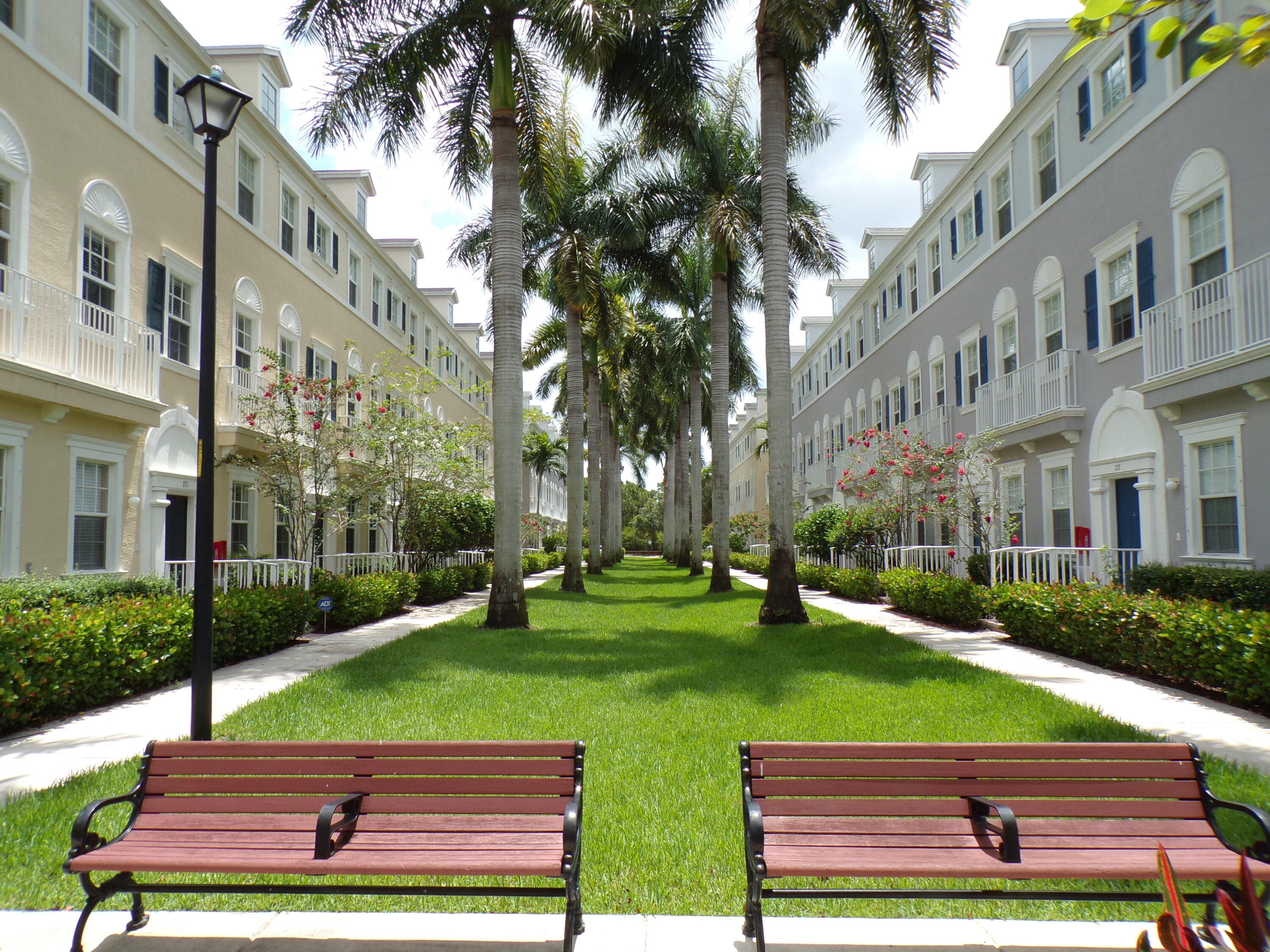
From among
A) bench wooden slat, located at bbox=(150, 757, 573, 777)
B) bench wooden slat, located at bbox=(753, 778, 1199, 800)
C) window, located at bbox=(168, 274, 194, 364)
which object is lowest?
bench wooden slat, located at bbox=(753, 778, 1199, 800)

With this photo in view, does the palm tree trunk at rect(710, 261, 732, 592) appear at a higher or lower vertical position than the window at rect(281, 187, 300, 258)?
lower

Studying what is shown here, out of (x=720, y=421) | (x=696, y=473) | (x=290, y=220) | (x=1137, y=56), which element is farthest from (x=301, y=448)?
(x=696, y=473)

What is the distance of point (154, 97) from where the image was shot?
14.2 m

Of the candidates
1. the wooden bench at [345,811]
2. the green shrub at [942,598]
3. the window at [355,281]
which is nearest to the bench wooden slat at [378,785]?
the wooden bench at [345,811]

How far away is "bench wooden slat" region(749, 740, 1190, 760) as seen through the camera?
350 cm

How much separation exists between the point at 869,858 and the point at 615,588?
20.6 m

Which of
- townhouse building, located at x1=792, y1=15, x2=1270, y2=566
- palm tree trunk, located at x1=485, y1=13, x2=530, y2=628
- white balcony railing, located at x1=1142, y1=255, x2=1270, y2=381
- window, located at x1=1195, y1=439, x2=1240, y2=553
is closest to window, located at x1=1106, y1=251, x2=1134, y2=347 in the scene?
townhouse building, located at x1=792, y1=15, x2=1270, y2=566

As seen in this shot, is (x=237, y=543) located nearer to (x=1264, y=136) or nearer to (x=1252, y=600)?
(x=1252, y=600)

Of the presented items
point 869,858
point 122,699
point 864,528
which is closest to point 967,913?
point 869,858

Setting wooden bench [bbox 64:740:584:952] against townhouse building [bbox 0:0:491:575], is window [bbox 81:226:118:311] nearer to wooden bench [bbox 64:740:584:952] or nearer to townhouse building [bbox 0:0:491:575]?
townhouse building [bbox 0:0:491:575]

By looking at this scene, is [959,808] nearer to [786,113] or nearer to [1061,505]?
[786,113]

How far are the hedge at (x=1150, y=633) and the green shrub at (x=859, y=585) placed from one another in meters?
6.54

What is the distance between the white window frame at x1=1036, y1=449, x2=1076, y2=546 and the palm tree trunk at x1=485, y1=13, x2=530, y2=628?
35.7ft

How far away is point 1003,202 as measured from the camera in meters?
19.6
